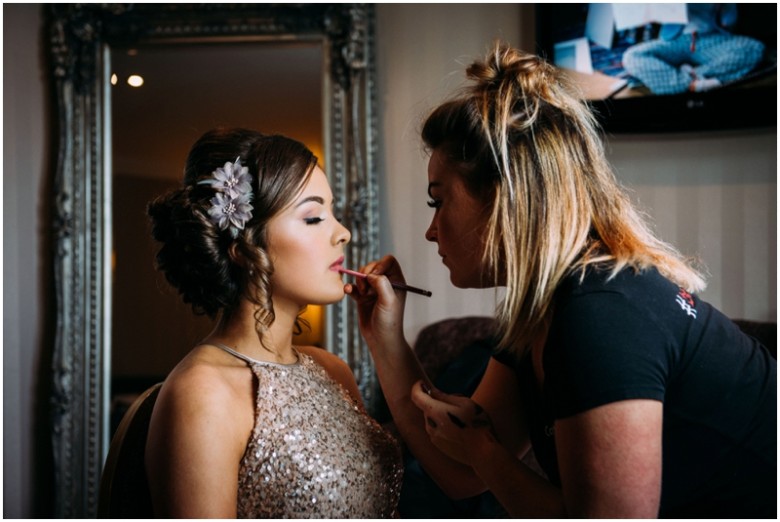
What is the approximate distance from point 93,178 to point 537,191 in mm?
2094

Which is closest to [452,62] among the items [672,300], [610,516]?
[672,300]

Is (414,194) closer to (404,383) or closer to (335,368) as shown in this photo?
(335,368)

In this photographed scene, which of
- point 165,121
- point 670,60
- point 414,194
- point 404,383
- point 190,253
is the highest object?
point 670,60

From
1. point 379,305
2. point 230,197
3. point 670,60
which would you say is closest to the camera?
point 230,197

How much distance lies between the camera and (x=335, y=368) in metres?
1.53

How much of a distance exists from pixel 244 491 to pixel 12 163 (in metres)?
2.13

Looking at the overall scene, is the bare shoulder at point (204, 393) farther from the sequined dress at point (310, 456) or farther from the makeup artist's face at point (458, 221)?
the makeup artist's face at point (458, 221)

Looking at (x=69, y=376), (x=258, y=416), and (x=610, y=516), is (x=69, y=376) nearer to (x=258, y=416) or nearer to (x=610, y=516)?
(x=258, y=416)

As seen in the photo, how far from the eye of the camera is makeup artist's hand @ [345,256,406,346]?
1347mm

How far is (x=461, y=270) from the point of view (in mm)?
1249

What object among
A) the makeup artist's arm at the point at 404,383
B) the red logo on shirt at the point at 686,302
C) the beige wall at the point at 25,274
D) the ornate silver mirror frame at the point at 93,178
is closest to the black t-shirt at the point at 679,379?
the red logo on shirt at the point at 686,302

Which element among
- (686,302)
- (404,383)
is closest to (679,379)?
(686,302)

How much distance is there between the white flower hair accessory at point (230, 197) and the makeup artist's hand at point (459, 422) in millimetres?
429

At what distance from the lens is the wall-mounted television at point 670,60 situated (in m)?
2.39
